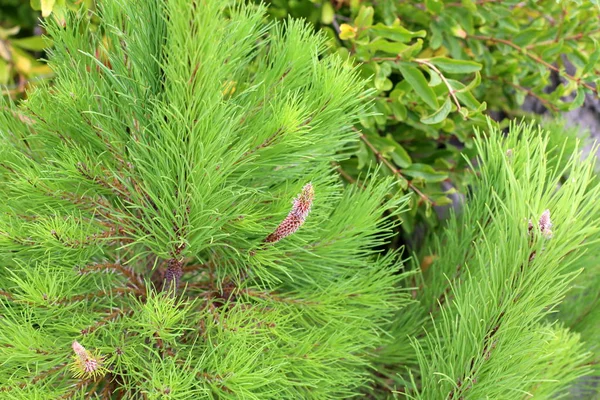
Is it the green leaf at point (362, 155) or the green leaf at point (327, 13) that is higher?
the green leaf at point (327, 13)

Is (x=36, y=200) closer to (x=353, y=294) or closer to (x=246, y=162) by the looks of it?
(x=246, y=162)

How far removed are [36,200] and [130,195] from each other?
8cm

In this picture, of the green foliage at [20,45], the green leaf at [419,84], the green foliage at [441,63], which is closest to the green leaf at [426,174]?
the green foliage at [441,63]

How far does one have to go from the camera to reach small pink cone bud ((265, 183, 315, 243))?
18.1 inches

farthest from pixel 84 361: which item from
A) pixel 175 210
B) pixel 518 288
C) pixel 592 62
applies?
pixel 592 62

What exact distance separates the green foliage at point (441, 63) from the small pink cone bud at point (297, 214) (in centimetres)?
31

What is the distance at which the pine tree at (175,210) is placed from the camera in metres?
0.47

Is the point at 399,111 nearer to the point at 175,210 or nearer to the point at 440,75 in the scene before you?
the point at 440,75

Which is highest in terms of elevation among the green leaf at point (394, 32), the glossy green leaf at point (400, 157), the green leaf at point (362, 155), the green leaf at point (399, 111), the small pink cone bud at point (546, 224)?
the green leaf at point (394, 32)

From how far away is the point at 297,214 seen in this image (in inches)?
18.5

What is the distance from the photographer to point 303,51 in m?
0.55

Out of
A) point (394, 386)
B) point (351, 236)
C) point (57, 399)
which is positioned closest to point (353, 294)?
point (351, 236)

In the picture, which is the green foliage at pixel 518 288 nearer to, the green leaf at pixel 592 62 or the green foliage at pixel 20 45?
the green leaf at pixel 592 62

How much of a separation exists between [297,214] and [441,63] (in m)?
0.40
